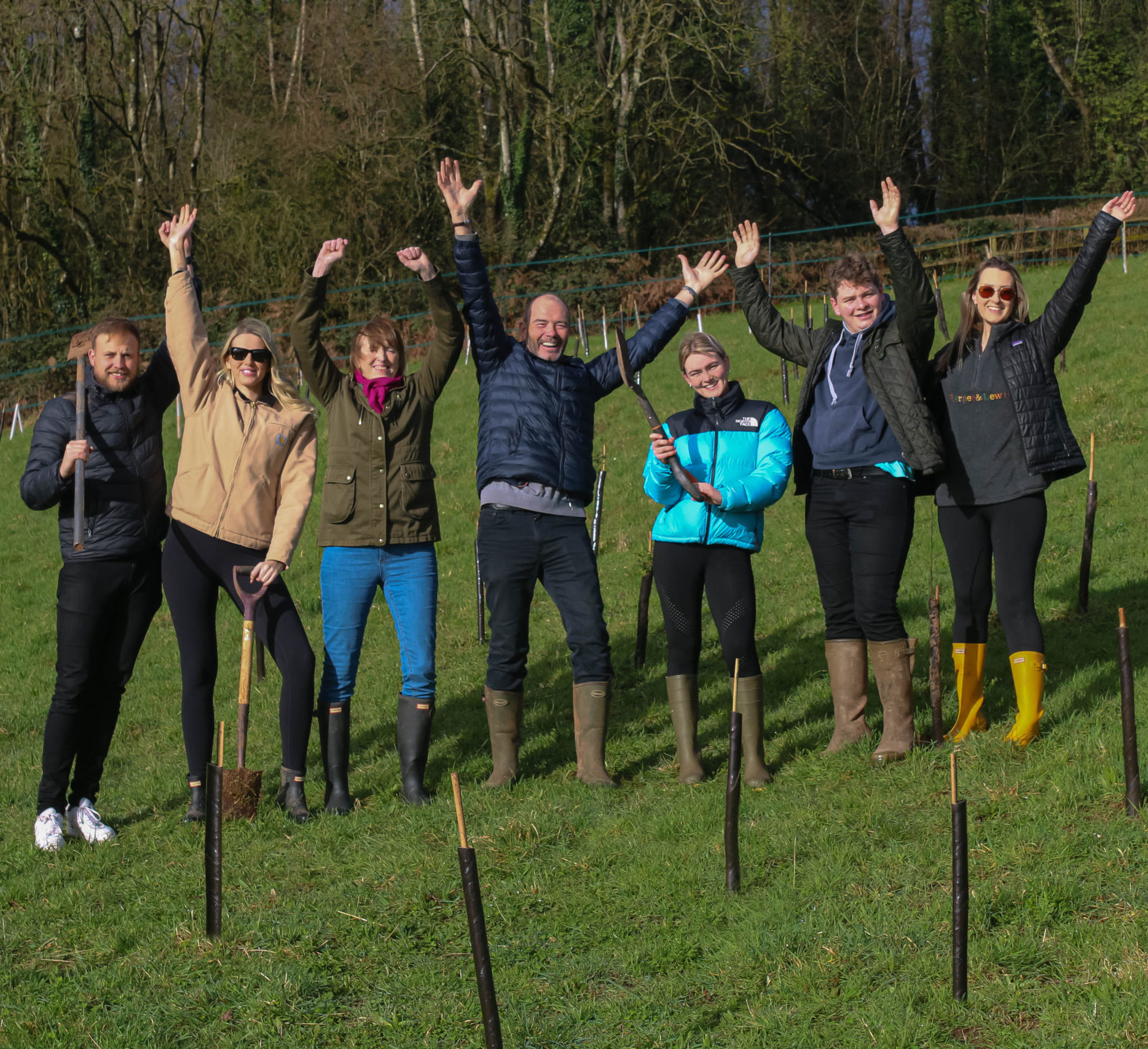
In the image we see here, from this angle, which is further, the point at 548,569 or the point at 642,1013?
the point at 548,569

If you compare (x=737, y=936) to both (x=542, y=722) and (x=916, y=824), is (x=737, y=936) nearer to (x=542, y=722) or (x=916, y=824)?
(x=916, y=824)

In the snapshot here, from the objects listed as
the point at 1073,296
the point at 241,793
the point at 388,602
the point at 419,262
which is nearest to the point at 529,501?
the point at 388,602

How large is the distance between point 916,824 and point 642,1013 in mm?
1565

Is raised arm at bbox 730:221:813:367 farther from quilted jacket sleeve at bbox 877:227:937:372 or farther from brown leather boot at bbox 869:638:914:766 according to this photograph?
brown leather boot at bbox 869:638:914:766

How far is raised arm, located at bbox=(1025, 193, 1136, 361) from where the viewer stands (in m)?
5.23

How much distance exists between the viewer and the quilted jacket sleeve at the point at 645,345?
18.8ft

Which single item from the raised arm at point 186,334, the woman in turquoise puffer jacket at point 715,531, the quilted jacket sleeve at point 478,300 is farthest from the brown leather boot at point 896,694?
the raised arm at point 186,334

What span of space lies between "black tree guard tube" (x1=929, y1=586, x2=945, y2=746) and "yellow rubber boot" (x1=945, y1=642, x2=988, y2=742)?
10 centimetres

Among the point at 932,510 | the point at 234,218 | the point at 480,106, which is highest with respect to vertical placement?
the point at 480,106

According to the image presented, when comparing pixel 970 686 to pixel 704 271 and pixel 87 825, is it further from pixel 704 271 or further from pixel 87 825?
pixel 87 825

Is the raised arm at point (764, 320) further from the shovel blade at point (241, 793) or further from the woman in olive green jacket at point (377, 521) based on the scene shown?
the shovel blade at point (241, 793)

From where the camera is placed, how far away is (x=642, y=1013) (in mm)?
3621

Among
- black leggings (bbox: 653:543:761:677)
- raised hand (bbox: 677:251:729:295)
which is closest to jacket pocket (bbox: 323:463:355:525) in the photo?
black leggings (bbox: 653:543:761:677)

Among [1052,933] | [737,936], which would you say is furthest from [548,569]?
[1052,933]
